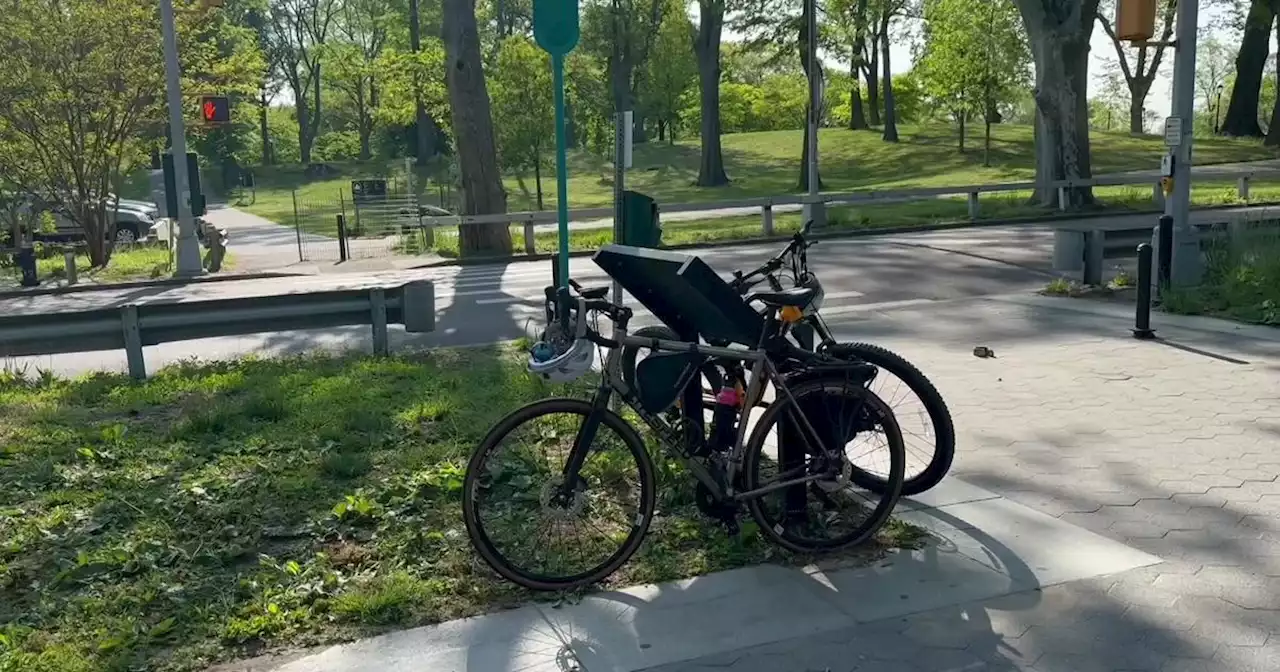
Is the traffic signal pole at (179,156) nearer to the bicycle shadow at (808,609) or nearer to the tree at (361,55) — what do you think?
the bicycle shadow at (808,609)

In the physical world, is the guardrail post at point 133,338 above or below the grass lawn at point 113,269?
above

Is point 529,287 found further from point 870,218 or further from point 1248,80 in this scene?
point 1248,80

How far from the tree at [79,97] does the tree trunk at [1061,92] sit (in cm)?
1741

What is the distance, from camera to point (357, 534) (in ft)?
16.5

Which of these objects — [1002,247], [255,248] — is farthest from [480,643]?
[255,248]

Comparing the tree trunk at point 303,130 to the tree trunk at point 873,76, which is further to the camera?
the tree trunk at point 303,130

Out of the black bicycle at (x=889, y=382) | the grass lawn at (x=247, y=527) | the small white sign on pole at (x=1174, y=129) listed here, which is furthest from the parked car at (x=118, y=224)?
the black bicycle at (x=889, y=382)

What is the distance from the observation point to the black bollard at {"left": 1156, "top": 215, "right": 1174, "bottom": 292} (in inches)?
449

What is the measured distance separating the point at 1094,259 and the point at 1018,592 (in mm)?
9479

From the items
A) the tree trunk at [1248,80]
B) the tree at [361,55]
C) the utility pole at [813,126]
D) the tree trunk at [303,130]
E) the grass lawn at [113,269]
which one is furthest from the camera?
the tree trunk at [303,130]

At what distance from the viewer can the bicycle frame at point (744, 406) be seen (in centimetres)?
457

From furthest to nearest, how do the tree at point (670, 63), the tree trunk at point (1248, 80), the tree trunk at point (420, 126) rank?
1. the tree at point (670, 63)
2. the tree trunk at point (420, 126)
3. the tree trunk at point (1248, 80)

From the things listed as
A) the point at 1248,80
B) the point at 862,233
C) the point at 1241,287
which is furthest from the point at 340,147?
the point at 1241,287

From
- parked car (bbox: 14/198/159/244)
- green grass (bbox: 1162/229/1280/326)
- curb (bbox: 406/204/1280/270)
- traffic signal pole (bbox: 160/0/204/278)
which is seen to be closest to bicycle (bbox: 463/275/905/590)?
green grass (bbox: 1162/229/1280/326)
